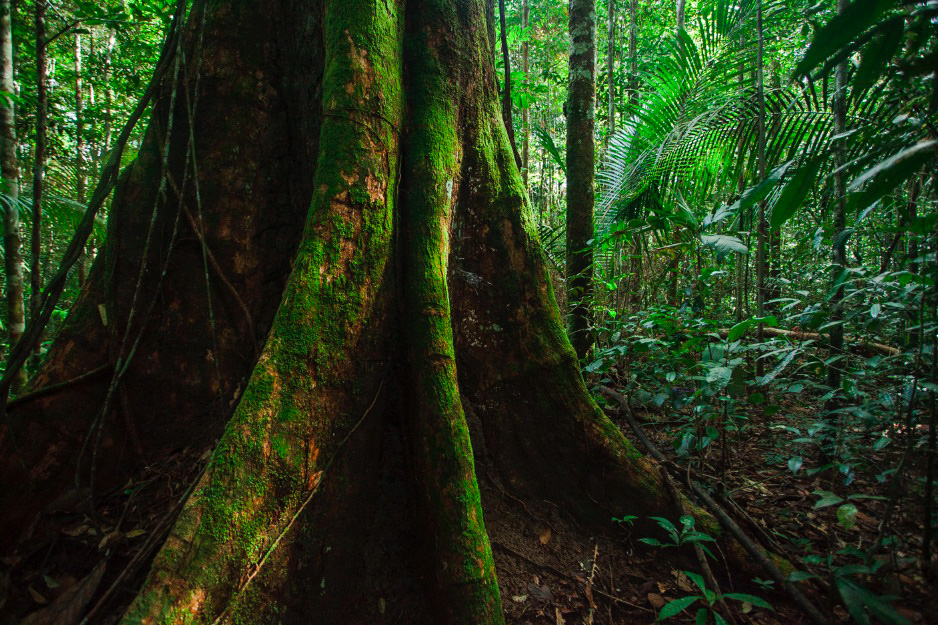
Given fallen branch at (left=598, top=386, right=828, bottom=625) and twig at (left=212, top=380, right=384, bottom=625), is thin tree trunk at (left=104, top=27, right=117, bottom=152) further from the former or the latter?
fallen branch at (left=598, top=386, right=828, bottom=625)

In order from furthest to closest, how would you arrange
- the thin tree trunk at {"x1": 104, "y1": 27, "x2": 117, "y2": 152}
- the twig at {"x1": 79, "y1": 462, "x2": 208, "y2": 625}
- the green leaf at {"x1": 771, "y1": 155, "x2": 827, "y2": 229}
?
the thin tree trunk at {"x1": 104, "y1": 27, "x2": 117, "y2": 152}, the twig at {"x1": 79, "y1": 462, "x2": 208, "y2": 625}, the green leaf at {"x1": 771, "y1": 155, "x2": 827, "y2": 229}

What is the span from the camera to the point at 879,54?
0.81m

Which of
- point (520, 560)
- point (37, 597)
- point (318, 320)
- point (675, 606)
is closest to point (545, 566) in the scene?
point (520, 560)

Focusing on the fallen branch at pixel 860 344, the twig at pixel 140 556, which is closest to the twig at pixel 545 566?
the twig at pixel 140 556

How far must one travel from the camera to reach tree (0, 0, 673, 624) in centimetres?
138

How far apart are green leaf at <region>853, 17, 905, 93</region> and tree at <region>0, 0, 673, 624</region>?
4.09 ft

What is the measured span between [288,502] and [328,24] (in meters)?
1.78

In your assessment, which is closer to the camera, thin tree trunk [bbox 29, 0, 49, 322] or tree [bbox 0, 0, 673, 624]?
tree [bbox 0, 0, 673, 624]

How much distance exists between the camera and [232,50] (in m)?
2.08

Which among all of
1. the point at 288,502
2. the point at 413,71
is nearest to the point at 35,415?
the point at 288,502

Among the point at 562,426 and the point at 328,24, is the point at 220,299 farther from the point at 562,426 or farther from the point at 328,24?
the point at 562,426

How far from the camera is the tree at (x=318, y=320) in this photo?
4.51 ft

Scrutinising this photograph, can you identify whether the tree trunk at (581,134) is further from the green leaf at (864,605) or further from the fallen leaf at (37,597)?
the fallen leaf at (37,597)

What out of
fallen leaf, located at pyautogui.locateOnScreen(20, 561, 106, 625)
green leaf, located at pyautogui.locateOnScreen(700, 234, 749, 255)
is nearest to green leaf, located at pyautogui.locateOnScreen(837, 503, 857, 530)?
green leaf, located at pyautogui.locateOnScreen(700, 234, 749, 255)
